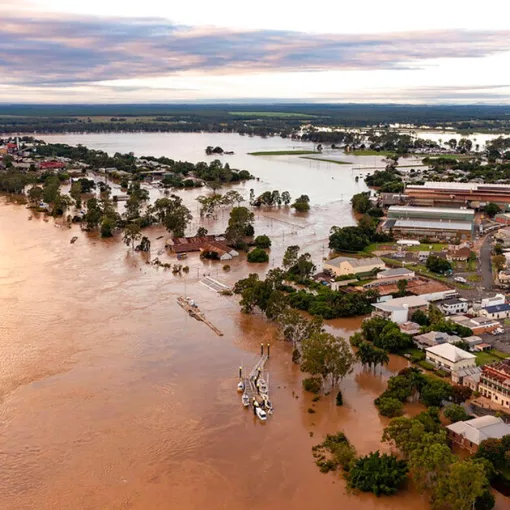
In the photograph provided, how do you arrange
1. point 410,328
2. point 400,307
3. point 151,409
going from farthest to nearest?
1. point 400,307
2. point 410,328
3. point 151,409

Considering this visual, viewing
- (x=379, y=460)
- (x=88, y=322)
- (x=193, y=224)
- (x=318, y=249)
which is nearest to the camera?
(x=379, y=460)

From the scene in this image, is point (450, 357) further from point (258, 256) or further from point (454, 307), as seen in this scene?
point (258, 256)

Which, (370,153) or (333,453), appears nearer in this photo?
(333,453)

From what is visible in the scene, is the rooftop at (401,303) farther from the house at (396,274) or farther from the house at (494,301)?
the house at (396,274)

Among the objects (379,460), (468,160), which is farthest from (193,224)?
(468,160)

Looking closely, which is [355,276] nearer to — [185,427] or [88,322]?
[88,322]

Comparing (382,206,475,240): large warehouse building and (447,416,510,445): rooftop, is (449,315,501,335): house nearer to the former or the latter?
(447,416,510,445): rooftop

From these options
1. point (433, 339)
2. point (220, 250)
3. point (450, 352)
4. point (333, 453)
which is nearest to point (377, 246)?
point (220, 250)
